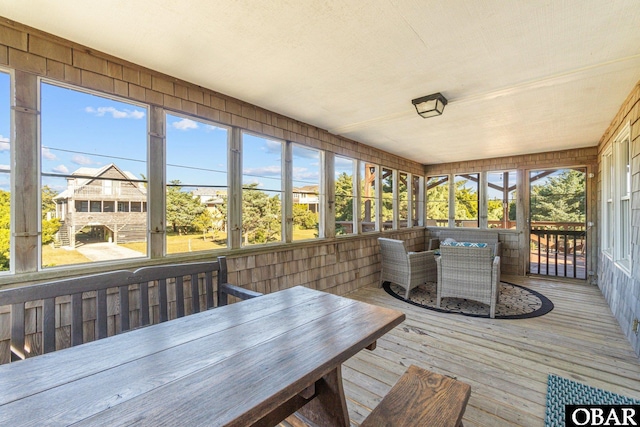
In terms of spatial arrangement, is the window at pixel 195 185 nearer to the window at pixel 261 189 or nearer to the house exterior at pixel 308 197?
the window at pixel 261 189

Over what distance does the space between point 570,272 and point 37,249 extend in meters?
8.25

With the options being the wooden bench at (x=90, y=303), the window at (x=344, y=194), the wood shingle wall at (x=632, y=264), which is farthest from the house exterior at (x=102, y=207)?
the wood shingle wall at (x=632, y=264)

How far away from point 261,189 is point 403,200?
12.6 ft

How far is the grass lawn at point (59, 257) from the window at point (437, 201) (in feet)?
22.0

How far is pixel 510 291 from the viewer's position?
458 cm

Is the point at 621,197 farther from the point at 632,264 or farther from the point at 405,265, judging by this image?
the point at 405,265

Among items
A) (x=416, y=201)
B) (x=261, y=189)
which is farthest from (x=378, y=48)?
(x=416, y=201)

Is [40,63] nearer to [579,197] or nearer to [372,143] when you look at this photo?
[372,143]

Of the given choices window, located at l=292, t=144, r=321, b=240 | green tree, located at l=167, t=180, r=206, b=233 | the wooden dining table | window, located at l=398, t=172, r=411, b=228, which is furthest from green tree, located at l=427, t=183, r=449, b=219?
the wooden dining table

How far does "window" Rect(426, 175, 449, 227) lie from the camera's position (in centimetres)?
677

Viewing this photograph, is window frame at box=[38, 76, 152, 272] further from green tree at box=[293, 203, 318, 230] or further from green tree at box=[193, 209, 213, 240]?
green tree at box=[293, 203, 318, 230]

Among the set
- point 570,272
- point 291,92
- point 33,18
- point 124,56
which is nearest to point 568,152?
point 570,272

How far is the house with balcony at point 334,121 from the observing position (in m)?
1.77

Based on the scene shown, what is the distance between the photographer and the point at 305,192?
12.7 feet
